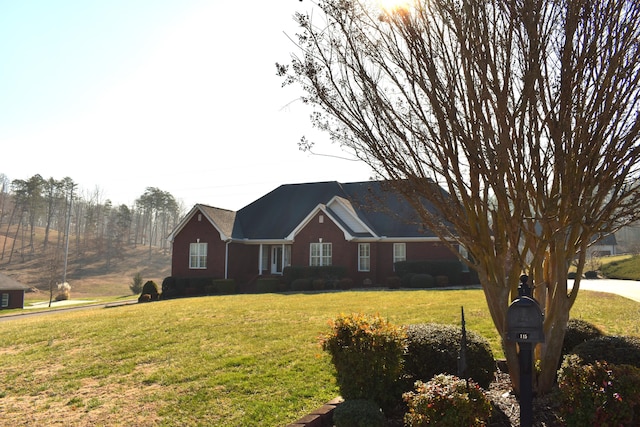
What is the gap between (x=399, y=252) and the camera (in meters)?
29.0

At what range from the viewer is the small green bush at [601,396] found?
3.97 metres

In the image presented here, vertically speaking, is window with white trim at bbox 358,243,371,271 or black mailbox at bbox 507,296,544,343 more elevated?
window with white trim at bbox 358,243,371,271

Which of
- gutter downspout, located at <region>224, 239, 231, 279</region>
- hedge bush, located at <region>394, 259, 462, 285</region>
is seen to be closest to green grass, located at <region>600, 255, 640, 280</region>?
hedge bush, located at <region>394, 259, 462, 285</region>

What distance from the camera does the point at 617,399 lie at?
3.99m

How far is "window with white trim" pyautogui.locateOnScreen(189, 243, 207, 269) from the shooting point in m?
31.3

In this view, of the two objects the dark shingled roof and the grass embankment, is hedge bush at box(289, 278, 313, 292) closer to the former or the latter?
the dark shingled roof

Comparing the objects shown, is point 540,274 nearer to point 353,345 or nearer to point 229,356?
point 353,345

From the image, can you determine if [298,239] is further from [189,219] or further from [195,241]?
[189,219]

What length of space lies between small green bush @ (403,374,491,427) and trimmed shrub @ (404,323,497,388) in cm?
139

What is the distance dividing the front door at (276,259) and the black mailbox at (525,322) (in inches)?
1121

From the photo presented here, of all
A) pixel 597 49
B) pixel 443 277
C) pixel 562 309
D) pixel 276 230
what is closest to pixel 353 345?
pixel 562 309

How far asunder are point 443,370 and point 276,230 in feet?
88.0

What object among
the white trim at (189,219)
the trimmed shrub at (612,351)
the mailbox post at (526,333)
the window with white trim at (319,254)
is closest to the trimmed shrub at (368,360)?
the mailbox post at (526,333)

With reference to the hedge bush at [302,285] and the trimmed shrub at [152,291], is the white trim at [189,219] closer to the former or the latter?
the trimmed shrub at [152,291]
